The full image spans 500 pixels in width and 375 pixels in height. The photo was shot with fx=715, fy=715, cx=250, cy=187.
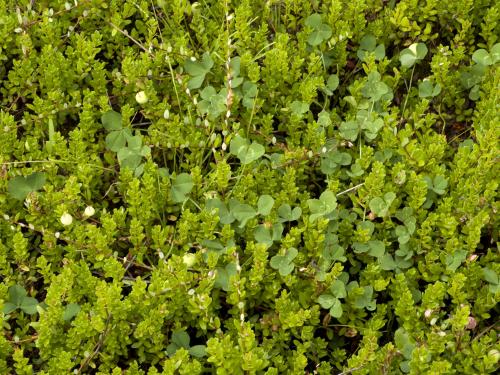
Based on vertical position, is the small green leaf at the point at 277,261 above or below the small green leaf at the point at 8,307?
above

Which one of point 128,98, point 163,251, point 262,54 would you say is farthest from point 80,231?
point 262,54

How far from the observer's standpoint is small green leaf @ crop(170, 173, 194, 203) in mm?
3002

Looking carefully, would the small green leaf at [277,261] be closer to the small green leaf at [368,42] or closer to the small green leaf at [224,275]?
the small green leaf at [224,275]

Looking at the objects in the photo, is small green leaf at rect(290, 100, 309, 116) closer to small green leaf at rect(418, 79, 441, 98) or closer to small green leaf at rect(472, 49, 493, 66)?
small green leaf at rect(418, 79, 441, 98)

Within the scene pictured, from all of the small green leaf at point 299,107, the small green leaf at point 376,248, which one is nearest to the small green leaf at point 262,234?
the small green leaf at point 376,248

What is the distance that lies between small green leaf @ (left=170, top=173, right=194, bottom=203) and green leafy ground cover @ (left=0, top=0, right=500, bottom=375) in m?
0.02

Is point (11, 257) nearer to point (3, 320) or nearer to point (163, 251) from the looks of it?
point (3, 320)

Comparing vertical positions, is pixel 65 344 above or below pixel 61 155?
below

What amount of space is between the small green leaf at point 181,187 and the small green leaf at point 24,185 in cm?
55

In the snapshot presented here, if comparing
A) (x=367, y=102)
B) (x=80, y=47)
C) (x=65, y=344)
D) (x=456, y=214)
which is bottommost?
(x=65, y=344)

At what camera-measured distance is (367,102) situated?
3287 millimetres

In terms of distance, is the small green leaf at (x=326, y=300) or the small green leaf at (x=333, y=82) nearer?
the small green leaf at (x=326, y=300)

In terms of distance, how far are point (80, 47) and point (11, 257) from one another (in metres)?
1.03

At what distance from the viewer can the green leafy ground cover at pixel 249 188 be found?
2668 mm
